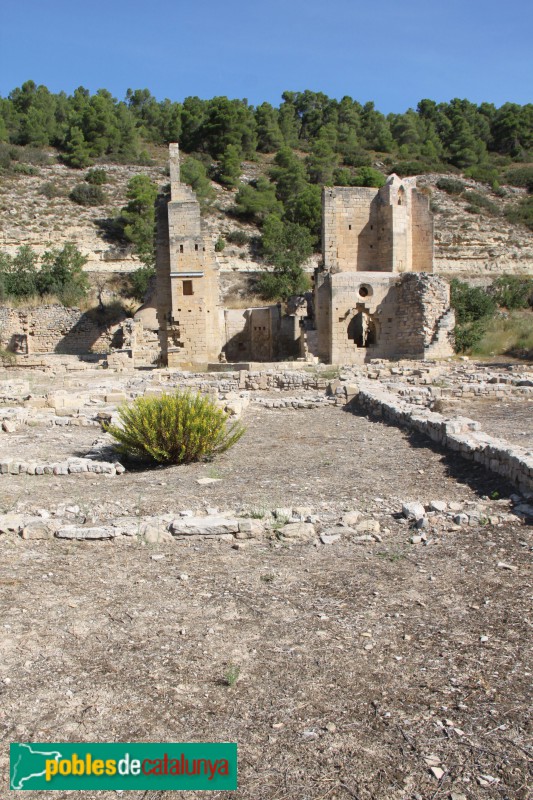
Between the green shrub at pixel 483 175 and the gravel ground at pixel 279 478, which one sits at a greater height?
the green shrub at pixel 483 175

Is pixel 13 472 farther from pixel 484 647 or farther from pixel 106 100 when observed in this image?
pixel 106 100

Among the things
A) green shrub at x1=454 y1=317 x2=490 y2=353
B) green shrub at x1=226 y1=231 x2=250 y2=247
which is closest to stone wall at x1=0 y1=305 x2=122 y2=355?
green shrub at x1=454 y1=317 x2=490 y2=353

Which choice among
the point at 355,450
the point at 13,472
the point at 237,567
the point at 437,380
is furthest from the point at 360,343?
the point at 237,567

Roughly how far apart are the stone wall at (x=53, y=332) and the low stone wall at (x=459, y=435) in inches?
843

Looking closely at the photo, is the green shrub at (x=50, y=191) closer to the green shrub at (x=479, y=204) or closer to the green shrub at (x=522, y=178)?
the green shrub at (x=479, y=204)

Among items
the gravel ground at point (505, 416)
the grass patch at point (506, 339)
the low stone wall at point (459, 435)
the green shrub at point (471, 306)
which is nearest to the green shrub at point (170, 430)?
the low stone wall at point (459, 435)

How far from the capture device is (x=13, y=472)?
24.5ft

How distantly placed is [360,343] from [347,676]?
23997mm

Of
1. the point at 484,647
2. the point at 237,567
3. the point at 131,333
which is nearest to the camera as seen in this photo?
the point at 484,647

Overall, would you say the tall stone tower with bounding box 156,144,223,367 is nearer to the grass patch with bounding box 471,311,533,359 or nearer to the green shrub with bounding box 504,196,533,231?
the grass patch with bounding box 471,311,533,359

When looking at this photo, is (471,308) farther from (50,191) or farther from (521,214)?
(50,191)

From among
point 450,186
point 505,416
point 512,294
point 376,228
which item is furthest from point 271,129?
point 505,416

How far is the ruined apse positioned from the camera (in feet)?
75.6

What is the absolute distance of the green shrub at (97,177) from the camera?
179ft
